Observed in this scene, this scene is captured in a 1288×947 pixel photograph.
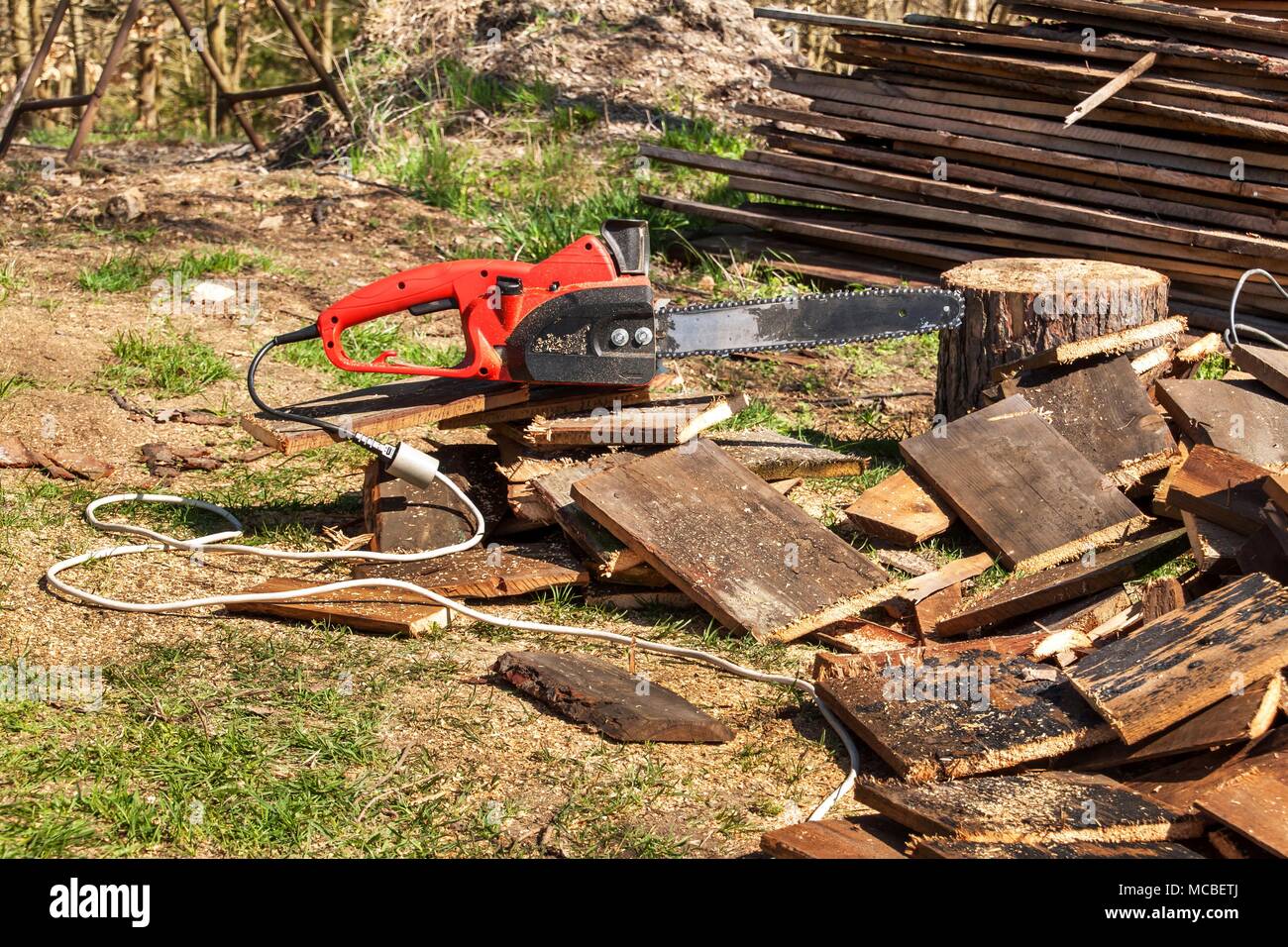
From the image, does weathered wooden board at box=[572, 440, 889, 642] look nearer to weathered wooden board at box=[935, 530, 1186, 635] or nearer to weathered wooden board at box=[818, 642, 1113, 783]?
weathered wooden board at box=[935, 530, 1186, 635]

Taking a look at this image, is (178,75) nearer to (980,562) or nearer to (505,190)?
(505,190)

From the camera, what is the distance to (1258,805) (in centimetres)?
266

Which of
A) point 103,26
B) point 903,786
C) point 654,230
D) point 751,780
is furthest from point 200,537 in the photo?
point 103,26

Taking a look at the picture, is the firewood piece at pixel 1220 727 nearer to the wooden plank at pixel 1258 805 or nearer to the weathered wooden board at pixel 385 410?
the wooden plank at pixel 1258 805

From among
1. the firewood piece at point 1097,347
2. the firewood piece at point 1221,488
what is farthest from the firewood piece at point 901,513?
the firewood piece at point 1221,488

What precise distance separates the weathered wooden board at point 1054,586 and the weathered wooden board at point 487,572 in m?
1.29

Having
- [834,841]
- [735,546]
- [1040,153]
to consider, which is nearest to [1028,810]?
[834,841]

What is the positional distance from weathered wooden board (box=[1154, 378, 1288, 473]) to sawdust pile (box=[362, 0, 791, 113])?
635 centimetres

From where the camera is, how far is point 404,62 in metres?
10.6

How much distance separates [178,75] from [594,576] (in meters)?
14.8

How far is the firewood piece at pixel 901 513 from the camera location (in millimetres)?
4582

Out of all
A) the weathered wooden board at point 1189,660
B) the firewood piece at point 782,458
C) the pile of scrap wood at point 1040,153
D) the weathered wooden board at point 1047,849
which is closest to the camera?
the weathered wooden board at point 1047,849

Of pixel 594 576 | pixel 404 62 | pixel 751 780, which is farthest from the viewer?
pixel 404 62

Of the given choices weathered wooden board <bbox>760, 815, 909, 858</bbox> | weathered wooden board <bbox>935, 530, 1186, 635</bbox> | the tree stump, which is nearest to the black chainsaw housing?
weathered wooden board <bbox>935, 530, 1186, 635</bbox>
